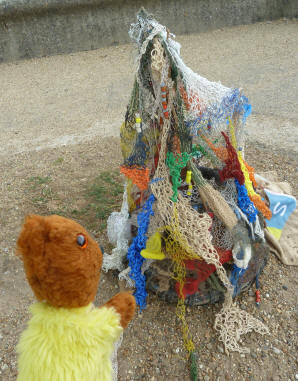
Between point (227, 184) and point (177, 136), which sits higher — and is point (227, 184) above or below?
below

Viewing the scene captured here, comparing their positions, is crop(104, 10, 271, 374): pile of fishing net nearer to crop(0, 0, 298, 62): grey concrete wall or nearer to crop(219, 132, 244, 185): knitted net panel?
crop(219, 132, 244, 185): knitted net panel

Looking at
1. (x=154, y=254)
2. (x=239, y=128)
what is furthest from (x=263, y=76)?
(x=154, y=254)

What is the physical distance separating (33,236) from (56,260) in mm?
103

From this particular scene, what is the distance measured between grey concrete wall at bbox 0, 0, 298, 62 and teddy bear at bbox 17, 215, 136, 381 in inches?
268

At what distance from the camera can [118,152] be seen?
153 inches

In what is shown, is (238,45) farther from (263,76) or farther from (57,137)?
(57,137)

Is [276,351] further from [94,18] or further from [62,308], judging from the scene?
[94,18]

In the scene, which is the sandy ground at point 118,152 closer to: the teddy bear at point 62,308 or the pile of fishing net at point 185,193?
the pile of fishing net at point 185,193

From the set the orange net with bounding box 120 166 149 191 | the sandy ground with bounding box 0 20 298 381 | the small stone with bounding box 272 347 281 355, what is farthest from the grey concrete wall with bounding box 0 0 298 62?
the small stone with bounding box 272 347 281 355

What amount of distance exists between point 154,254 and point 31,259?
36.9 inches

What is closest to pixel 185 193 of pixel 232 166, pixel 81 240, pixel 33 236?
pixel 232 166

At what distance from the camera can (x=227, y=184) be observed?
82.9 inches

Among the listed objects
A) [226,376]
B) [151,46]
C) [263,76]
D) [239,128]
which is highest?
[151,46]

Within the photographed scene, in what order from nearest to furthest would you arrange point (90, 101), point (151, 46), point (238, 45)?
point (151, 46) → point (90, 101) → point (238, 45)
